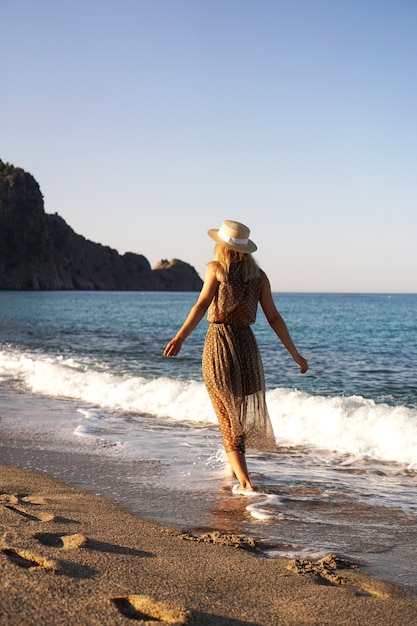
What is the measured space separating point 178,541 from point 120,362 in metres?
13.5

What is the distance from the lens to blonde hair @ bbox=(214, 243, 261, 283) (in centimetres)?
511

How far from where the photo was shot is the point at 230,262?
5.12 m

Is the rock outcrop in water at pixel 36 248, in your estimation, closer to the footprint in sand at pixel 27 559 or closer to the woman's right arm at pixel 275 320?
the woman's right arm at pixel 275 320

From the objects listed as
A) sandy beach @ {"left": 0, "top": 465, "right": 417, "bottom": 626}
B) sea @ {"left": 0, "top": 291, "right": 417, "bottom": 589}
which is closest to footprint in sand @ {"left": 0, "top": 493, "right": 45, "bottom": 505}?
sandy beach @ {"left": 0, "top": 465, "right": 417, "bottom": 626}

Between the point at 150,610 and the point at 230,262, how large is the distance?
9.43ft

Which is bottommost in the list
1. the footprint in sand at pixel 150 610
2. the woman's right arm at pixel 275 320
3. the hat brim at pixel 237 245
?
the footprint in sand at pixel 150 610

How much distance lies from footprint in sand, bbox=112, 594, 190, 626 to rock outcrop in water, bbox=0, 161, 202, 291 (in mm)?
128250

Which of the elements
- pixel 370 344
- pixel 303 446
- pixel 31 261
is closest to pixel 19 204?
pixel 31 261

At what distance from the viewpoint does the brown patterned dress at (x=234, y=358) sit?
5.14 meters

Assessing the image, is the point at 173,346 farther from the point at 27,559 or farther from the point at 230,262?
the point at 27,559

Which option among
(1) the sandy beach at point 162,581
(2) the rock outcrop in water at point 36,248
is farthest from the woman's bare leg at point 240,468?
(2) the rock outcrop in water at point 36,248

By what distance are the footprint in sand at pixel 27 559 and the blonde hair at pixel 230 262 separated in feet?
8.22

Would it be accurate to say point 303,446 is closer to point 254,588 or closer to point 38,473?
point 38,473

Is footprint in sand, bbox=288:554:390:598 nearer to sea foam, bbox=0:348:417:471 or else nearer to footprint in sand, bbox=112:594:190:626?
footprint in sand, bbox=112:594:190:626
